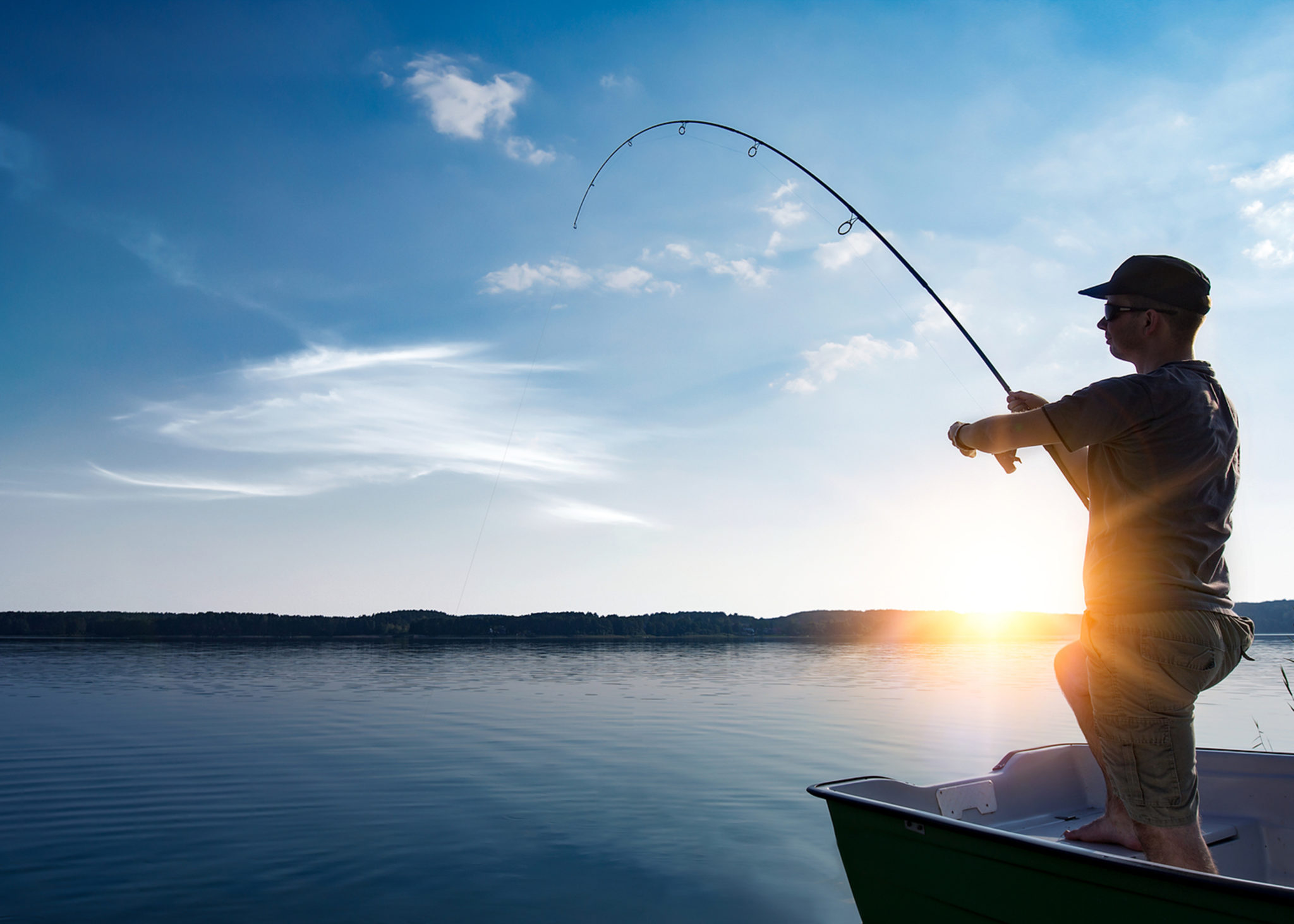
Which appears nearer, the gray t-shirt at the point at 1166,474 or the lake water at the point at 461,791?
the gray t-shirt at the point at 1166,474

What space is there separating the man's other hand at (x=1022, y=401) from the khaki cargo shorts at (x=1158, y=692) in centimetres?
97

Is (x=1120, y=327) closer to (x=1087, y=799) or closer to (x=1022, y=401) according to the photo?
(x=1022, y=401)

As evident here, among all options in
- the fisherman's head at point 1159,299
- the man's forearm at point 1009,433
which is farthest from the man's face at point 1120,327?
the man's forearm at point 1009,433

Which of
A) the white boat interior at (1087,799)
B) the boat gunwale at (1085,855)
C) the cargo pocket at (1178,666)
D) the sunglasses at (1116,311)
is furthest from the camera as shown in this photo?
the white boat interior at (1087,799)

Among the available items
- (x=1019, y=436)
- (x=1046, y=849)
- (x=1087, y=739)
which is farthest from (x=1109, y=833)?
(x=1019, y=436)

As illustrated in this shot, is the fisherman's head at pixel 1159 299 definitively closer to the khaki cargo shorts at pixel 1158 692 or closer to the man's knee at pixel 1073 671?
the khaki cargo shorts at pixel 1158 692

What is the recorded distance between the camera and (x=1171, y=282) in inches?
106

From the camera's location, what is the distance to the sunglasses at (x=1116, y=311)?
2.72 meters

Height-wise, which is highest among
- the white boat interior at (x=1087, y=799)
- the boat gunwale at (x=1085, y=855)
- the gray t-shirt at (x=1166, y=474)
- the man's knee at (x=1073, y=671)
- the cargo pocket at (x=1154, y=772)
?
the gray t-shirt at (x=1166, y=474)

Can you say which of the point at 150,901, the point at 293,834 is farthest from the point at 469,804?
the point at 150,901

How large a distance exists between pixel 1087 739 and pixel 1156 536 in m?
1.53

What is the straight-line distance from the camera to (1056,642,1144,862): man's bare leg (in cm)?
337

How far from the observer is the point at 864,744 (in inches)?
535

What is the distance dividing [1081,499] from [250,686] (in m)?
27.0
